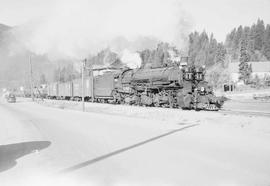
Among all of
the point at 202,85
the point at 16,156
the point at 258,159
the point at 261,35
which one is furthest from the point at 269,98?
the point at 261,35

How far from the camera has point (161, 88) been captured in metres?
22.1

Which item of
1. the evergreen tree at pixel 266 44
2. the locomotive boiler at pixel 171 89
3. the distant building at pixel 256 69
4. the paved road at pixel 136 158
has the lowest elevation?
the paved road at pixel 136 158

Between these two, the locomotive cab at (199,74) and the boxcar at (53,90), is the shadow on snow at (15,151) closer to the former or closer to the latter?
the locomotive cab at (199,74)

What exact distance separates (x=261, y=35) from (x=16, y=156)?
12181 cm

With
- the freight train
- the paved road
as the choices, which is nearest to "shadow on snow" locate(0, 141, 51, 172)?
the paved road

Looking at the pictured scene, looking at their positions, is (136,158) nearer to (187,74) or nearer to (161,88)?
(187,74)

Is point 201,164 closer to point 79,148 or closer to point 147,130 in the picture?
point 79,148

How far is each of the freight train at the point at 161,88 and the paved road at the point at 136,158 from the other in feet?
27.0

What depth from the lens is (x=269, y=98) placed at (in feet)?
102

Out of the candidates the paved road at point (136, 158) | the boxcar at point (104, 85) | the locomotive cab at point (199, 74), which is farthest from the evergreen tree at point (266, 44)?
the paved road at point (136, 158)

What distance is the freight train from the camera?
19.6 meters

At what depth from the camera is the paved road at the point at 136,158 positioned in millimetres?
5879

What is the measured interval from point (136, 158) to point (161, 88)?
14995 mm

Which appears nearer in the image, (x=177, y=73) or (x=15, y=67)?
(x=177, y=73)
